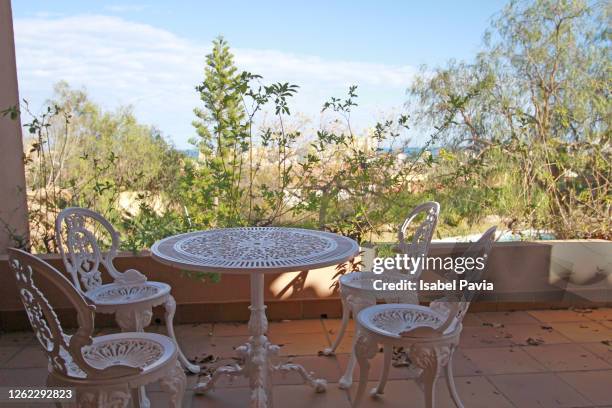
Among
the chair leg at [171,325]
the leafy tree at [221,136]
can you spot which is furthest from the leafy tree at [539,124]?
the chair leg at [171,325]

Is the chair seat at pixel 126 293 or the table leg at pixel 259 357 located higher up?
the chair seat at pixel 126 293

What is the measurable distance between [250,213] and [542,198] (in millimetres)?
2211

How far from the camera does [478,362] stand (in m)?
2.35

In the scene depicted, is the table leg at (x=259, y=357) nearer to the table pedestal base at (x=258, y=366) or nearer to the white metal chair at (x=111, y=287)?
the table pedestal base at (x=258, y=366)

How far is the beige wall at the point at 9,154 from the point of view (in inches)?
111

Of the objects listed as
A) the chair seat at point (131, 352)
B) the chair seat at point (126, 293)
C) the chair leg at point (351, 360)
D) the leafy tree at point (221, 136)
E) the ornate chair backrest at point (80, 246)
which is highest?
the leafy tree at point (221, 136)

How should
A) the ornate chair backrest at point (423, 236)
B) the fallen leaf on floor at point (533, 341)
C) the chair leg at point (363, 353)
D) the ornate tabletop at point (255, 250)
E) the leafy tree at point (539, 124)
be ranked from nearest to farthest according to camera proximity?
the ornate tabletop at point (255, 250) < the chair leg at point (363, 353) < the ornate chair backrest at point (423, 236) < the fallen leaf on floor at point (533, 341) < the leafy tree at point (539, 124)

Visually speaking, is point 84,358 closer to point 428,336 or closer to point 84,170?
point 428,336

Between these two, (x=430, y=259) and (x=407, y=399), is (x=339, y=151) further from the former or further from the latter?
(x=407, y=399)

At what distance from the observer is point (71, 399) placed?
4.47 ft

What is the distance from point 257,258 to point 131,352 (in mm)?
514

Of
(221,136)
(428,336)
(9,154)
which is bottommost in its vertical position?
(428,336)

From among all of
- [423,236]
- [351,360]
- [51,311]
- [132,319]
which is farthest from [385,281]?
[51,311]

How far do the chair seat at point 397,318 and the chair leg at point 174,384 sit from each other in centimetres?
67
